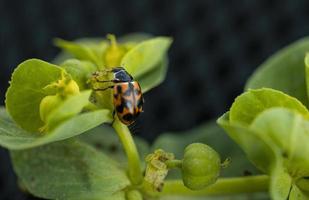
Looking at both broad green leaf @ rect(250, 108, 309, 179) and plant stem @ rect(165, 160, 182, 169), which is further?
plant stem @ rect(165, 160, 182, 169)

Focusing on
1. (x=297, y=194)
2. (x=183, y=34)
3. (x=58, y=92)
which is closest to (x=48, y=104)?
(x=58, y=92)

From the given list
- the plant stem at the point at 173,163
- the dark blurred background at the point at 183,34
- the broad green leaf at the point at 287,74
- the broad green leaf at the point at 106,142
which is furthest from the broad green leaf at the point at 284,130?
the dark blurred background at the point at 183,34

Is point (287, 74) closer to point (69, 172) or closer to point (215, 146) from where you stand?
point (215, 146)

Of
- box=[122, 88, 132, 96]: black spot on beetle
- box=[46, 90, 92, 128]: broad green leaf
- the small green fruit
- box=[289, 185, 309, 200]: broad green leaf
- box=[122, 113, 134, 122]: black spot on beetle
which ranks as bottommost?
the small green fruit

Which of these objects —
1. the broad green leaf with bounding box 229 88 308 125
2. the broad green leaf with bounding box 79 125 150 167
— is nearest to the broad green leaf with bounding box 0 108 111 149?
the broad green leaf with bounding box 229 88 308 125

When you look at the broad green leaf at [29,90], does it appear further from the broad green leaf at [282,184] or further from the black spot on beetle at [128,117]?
the broad green leaf at [282,184]

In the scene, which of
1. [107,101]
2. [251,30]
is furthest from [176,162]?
[251,30]

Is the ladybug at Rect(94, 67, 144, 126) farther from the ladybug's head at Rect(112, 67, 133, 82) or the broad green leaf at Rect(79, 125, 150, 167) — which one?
the broad green leaf at Rect(79, 125, 150, 167)

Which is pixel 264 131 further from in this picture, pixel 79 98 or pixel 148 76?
pixel 148 76
